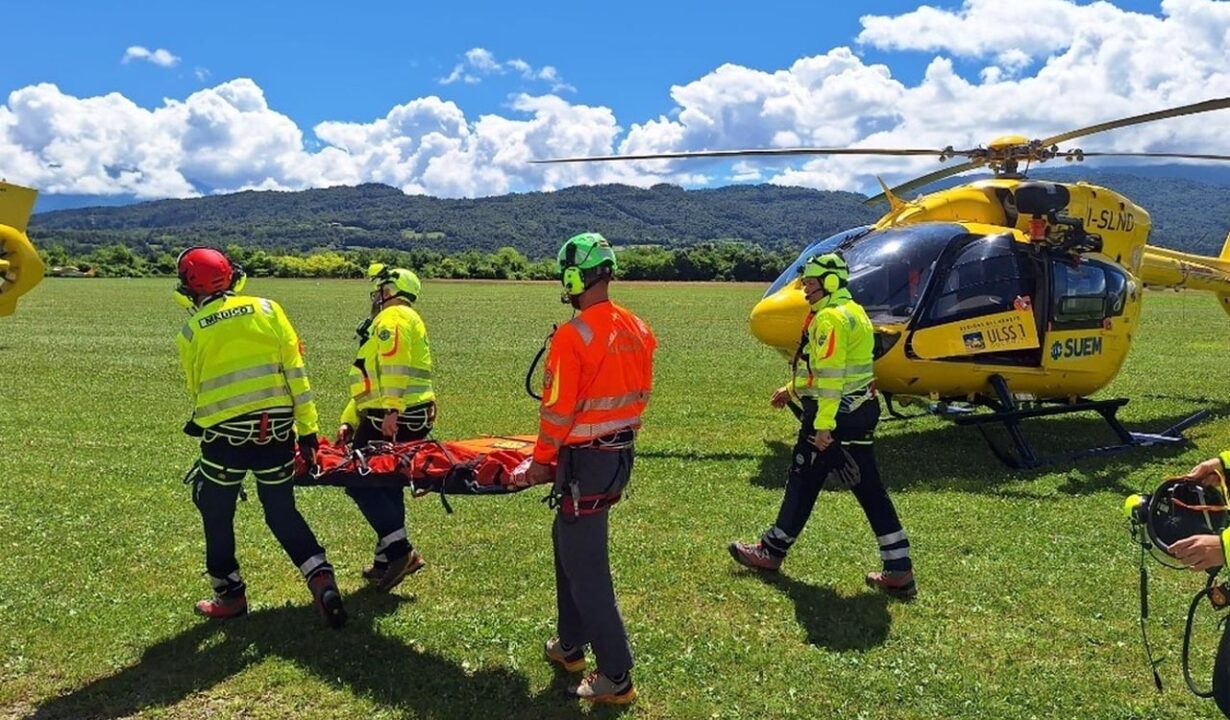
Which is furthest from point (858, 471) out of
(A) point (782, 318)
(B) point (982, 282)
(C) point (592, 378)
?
(B) point (982, 282)

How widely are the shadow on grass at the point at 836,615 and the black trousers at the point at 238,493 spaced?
313 cm

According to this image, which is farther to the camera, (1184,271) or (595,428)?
(1184,271)

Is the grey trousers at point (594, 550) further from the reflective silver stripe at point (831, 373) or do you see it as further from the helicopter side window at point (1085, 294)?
the helicopter side window at point (1085, 294)

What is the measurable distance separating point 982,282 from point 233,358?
25.9 feet

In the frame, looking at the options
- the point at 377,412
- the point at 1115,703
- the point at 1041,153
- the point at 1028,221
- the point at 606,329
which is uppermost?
the point at 1041,153

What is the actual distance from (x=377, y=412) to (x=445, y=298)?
43.2 m

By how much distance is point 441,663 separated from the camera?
509cm

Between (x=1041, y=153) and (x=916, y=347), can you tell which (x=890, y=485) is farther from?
(x=1041, y=153)

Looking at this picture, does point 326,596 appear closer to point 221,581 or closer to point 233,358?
point 221,581

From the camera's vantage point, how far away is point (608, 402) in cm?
427

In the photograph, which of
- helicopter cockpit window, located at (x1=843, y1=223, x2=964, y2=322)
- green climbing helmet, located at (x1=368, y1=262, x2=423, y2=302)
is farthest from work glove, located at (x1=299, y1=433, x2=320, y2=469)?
helicopter cockpit window, located at (x1=843, y1=223, x2=964, y2=322)

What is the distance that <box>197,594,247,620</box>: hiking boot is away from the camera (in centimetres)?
559

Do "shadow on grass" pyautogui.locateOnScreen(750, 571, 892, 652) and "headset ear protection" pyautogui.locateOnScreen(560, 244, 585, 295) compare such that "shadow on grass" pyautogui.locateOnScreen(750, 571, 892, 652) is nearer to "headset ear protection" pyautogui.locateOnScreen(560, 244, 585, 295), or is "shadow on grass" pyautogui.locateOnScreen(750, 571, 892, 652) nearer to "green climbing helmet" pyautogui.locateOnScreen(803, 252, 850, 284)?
"green climbing helmet" pyautogui.locateOnScreen(803, 252, 850, 284)

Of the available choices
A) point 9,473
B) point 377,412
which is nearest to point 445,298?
point 9,473
